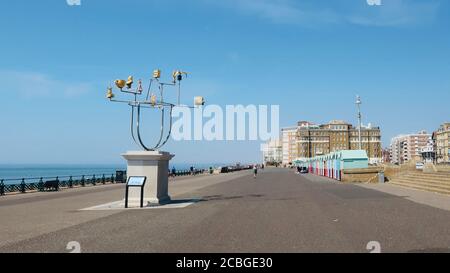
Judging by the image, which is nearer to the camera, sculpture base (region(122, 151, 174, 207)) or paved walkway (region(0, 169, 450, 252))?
paved walkway (region(0, 169, 450, 252))

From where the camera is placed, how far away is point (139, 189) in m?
17.7

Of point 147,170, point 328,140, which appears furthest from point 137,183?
point 328,140

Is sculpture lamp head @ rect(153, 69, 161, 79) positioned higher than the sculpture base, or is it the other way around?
sculpture lamp head @ rect(153, 69, 161, 79)

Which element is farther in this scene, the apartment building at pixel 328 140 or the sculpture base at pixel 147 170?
the apartment building at pixel 328 140

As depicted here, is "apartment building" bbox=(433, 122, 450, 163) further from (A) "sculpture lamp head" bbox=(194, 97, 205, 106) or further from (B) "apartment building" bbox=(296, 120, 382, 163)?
(A) "sculpture lamp head" bbox=(194, 97, 205, 106)

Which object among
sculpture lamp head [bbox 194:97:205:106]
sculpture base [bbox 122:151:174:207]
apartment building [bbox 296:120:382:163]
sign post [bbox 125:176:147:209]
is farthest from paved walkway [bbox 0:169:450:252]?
apartment building [bbox 296:120:382:163]

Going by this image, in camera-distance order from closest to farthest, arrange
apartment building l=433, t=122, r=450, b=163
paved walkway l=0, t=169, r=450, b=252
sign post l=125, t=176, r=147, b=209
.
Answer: paved walkway l=0, t=169, r=450, b=252
sign post l=125, t=176, r=147, b=209
apartment building l=433, t=122, r=450, b=163

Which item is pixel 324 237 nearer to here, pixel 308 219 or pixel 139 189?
pixel 308 219

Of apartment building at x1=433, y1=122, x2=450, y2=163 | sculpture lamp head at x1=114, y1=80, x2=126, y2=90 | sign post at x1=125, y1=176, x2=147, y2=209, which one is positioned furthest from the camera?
apartment building at x1=433, y1=122, x2=450, y2=163

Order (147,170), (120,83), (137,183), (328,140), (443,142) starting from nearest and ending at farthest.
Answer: (137,183) < (147,170) < (120,83) < (443,142) < (328,140)

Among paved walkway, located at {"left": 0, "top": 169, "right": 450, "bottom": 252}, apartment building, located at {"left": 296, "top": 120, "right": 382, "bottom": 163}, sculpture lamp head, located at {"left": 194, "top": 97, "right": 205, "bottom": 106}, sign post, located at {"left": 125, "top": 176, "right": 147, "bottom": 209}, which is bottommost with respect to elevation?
paved walkway, located at {"left": 0, "top": 169, "right": 450, "bottom": 252}

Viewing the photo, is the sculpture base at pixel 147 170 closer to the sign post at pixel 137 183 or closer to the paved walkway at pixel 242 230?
the sign post at pixel 137 183

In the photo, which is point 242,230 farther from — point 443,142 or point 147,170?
point 443,142

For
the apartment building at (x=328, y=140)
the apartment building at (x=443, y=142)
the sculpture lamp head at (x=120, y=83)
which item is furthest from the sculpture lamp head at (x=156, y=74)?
the apartment building at (x=328, y=140)
